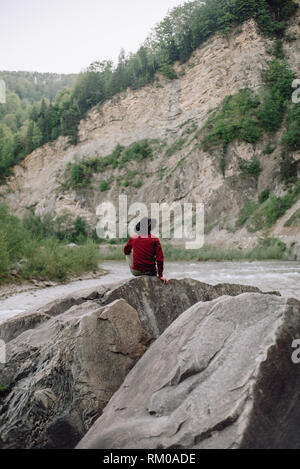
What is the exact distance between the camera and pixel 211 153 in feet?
140

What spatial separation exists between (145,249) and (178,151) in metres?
43.1

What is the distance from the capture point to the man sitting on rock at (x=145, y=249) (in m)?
6.21

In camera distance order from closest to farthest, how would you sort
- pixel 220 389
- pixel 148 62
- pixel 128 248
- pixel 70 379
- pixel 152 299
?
pixel 220 389
pixel 70 379
pixel 152 299
pixel 128 248
pixel 148 62

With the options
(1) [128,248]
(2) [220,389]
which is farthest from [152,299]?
(2) [220,389]

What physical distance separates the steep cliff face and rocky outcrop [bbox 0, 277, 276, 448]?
1063 inches

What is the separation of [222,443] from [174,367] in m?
1.03

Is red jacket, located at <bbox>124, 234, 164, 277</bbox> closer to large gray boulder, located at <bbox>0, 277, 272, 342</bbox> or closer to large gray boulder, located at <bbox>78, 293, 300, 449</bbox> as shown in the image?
large gray boulder, located at <bbox>0, 277, 272, 342</bbox>

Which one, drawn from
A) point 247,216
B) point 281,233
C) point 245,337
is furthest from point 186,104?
point 245,337

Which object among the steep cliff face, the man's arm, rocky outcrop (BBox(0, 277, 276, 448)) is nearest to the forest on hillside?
the steep cliff face

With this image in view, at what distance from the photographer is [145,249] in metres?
6.34

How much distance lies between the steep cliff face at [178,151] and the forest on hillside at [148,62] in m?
1.61

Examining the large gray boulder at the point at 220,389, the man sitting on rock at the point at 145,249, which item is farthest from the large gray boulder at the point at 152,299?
the large gray boulder at the point at 220,389

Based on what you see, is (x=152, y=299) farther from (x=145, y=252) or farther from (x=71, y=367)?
(x=71, y=367)

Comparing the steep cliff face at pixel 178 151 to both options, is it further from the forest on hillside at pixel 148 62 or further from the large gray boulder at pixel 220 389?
the large gray boulder at pixel 220 389
